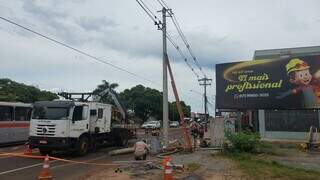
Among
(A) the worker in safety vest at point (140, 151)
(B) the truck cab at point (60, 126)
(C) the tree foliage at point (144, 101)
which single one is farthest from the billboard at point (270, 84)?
(C) the tree foliage at point (144, 101)

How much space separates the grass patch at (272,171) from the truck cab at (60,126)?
347 inches

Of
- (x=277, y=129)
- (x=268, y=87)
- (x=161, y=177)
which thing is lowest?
(x=161, y=177)

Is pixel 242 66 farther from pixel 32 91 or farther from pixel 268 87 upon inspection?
pixel 32 91

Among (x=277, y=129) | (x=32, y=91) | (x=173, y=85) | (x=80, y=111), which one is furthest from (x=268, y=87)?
(x=32, y=91)

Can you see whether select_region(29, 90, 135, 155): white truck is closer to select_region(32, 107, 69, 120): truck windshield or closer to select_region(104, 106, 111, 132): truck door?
select_region(32, 107, 69, 120): truck windshield

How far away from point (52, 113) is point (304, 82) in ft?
63.7

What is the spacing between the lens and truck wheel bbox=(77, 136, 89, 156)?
24.7 meters

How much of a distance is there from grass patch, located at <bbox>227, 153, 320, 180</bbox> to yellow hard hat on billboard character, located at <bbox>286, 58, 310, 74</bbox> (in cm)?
1569

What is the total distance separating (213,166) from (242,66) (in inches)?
741

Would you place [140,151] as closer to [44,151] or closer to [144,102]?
[44,151]

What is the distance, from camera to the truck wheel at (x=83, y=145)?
81.0 feet

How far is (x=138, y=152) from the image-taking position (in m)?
21.3

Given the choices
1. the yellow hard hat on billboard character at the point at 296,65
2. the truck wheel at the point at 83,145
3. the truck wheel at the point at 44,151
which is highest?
the yellow hard hat on billboard character at the point at 296,65

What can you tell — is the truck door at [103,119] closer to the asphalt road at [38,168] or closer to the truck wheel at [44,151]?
the asphalt road at [38,168]
